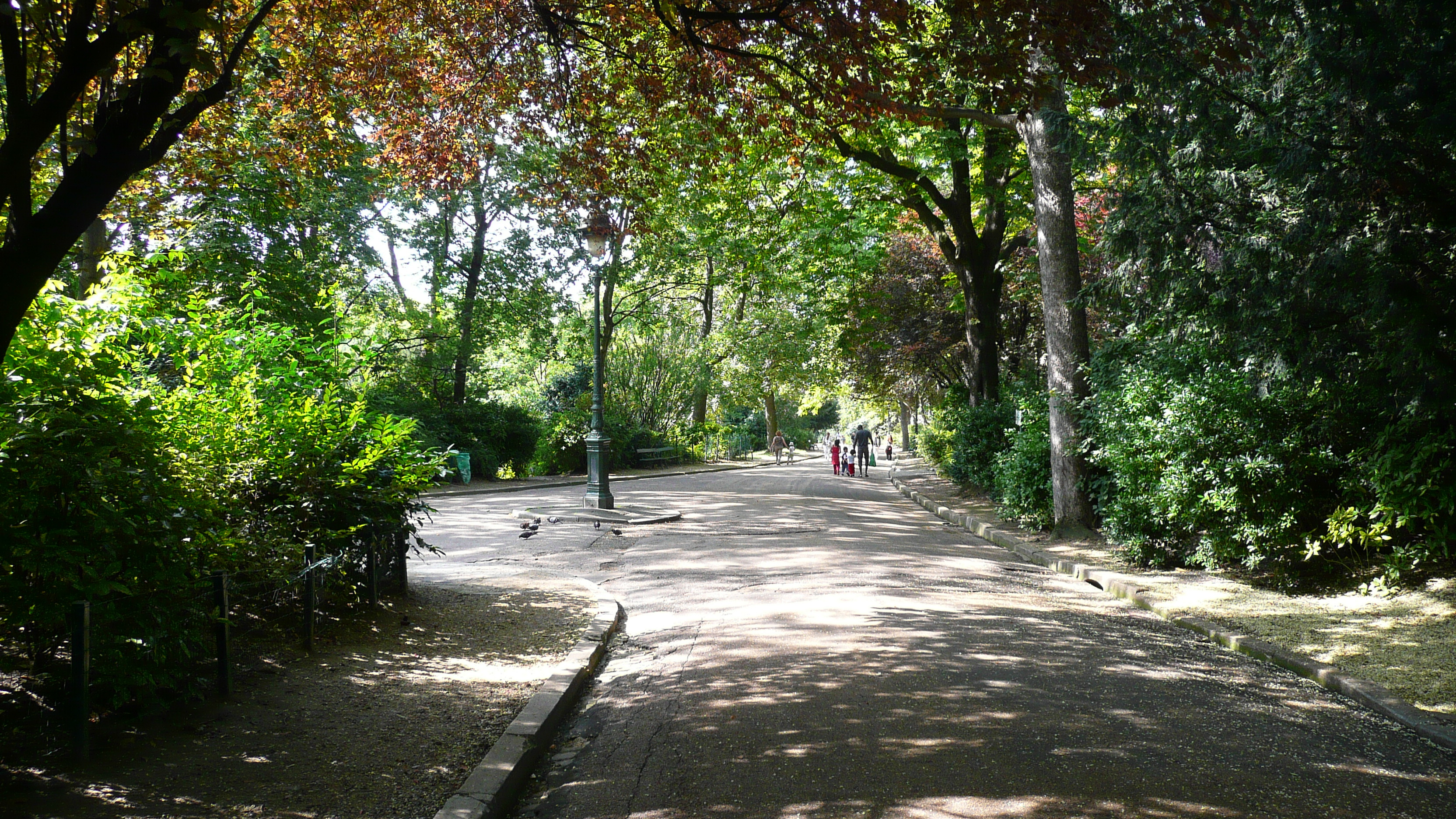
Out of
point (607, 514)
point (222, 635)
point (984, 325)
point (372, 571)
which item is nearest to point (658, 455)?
point (984, 325)

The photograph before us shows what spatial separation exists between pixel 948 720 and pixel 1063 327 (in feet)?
30.0

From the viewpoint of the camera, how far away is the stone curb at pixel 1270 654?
4.70 metres

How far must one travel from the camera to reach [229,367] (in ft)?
20.0

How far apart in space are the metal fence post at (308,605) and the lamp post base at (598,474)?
35.7 feet

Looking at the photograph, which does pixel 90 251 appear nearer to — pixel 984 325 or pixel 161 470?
pixel 161 470

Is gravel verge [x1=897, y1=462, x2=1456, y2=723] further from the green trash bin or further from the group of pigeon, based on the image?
the green trash bin

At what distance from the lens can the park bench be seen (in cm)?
3575

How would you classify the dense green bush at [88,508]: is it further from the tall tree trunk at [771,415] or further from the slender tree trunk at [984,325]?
the tall tree trunk at [771,415]

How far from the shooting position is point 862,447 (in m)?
35.9

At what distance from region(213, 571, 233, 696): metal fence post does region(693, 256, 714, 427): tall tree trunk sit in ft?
111

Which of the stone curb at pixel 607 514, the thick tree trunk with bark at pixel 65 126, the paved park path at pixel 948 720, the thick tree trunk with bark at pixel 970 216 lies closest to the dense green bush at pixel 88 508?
the thick tree trunk with bark at pixel 65 126

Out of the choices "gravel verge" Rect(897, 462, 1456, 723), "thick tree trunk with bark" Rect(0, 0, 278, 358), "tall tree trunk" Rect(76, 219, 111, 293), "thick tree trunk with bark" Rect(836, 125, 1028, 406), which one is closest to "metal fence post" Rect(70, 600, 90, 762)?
"thick tree trunk with bark" Rect(0, 0, 278, 358)

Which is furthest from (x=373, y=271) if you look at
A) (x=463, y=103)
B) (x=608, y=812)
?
(x=608, y=812)

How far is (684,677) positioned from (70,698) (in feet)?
10.8
